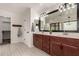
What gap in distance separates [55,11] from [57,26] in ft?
2.48

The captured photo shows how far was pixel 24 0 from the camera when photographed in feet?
4.96

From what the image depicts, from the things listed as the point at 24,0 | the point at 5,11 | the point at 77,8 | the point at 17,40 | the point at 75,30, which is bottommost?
the point at 17,40

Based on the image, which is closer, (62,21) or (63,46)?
(63,46)

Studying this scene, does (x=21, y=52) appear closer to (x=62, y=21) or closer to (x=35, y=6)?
(x=62, y=21)

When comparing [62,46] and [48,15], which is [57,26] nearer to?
[48,15]

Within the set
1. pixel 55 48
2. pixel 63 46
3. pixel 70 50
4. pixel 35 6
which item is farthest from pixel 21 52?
pixel 35 6

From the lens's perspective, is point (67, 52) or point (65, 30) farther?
point (65, 30)

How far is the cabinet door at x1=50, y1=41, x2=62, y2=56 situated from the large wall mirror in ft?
2.83

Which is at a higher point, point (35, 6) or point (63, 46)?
point (35, 6)

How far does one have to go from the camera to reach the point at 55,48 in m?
3.33

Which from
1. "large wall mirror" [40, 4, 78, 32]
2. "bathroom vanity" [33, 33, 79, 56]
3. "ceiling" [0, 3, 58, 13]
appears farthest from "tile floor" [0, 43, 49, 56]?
"ceiling" [0, 3, 58, 13]

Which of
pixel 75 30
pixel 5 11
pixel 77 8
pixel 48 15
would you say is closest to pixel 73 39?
pixel 75 30

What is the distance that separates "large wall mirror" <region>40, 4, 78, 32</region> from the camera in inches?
138

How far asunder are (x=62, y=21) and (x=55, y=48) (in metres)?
1.36
